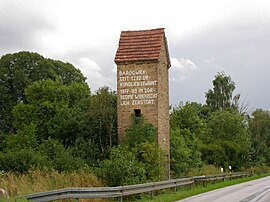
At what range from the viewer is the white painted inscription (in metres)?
29.5

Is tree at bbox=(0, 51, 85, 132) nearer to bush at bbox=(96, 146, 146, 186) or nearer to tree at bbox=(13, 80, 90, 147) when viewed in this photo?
tree at bbox=(13, 80, 90, 147)

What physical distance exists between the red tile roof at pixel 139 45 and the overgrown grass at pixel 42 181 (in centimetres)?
908

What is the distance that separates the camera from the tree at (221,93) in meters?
84.2

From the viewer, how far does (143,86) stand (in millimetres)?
29594

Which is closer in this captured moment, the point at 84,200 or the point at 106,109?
the point at 84,200

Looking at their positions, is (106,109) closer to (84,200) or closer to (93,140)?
(93,140)

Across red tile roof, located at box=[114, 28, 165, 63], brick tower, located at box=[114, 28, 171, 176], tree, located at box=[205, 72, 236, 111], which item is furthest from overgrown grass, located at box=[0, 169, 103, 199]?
tree, located at box=[205, 72, 236, 111]

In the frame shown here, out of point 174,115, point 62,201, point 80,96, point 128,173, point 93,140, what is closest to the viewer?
point 62,201

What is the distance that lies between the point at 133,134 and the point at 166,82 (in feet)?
16.0

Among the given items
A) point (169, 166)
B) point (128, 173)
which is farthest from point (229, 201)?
point (169, 166)

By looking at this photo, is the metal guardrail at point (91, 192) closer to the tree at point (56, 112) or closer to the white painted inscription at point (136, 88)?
the white painted inscription at point (136, 88)

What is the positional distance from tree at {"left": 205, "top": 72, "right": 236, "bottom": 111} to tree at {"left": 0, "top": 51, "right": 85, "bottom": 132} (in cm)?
3595

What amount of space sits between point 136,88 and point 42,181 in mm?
11222

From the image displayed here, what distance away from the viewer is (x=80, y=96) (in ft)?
138
